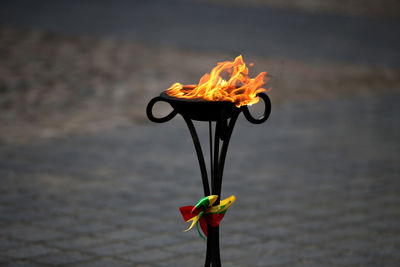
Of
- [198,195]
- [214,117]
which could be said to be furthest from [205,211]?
[198,195]

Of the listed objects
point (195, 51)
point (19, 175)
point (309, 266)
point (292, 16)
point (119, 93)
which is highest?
point (292, 16)

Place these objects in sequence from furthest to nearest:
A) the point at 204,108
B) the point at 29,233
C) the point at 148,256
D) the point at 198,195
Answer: the point at 198,195 → the point at 29,233 → the point at 148,256 → the point at 204,108

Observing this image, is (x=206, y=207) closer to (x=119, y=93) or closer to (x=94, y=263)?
(x=94, y=263)

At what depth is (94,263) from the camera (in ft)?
13.0

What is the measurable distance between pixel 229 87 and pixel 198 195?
220 centimetres

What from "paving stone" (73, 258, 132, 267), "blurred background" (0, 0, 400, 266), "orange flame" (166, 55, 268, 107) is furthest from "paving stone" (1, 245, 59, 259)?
"orange flame" (166, 55, 268, 107)

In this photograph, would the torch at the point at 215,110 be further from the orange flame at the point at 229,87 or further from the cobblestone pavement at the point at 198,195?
the cobblestone pavement at the point at 198,195

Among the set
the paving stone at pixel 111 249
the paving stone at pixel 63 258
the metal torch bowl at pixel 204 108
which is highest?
the metal torch bowl at pixel 204 108

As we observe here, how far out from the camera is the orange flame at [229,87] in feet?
10.3

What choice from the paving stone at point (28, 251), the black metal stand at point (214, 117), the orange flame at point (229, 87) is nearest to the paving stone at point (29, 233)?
the paving stone at point (28, 251)

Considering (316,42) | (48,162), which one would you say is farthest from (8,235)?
(316,42)

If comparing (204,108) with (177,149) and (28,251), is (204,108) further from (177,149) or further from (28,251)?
(177,149)

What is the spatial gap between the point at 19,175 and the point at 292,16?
10652 millimetres

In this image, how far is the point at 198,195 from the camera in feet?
17.3
